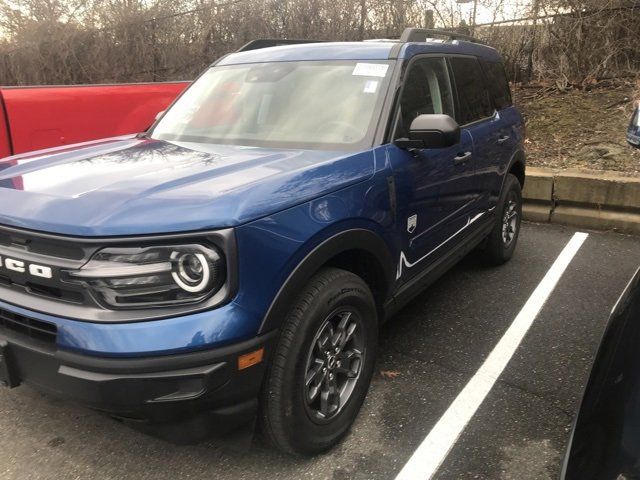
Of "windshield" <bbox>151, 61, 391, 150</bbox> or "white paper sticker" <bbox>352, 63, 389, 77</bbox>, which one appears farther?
"white paper sticker" <bbox>352, 63, 389, 77</bbox>

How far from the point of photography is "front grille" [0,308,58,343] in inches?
76.5

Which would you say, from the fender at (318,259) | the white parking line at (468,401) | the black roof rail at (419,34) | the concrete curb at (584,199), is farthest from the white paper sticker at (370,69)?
the concrete curb at (584,199)

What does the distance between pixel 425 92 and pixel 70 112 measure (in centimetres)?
340

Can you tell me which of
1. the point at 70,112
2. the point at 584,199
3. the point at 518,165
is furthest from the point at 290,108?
the point at 584,199

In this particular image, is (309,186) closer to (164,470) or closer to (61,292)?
(61,292)

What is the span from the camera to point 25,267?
200 centimetres

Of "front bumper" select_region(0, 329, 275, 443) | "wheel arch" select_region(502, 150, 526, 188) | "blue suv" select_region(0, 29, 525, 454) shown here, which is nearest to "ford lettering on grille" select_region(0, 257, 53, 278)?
"blue suv" select_region(0, 29, 525, 454)

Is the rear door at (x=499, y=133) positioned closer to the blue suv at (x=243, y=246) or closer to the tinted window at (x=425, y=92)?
the tinted window at (x=425, y=92)

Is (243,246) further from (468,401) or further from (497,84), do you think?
(497,84)

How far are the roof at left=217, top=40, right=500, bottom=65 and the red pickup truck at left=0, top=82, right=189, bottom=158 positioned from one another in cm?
199

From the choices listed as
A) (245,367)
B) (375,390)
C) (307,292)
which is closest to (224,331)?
(245,367)

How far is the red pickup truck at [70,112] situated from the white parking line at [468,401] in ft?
13.6

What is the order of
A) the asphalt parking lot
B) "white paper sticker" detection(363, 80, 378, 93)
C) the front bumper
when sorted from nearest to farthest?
the front bumper < the asphalt parking lot < "white paper sticker" detection(363, 80, 378, 93)

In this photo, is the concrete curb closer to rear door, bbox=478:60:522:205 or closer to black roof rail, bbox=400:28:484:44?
rear door, bbox=478:60:522:205
